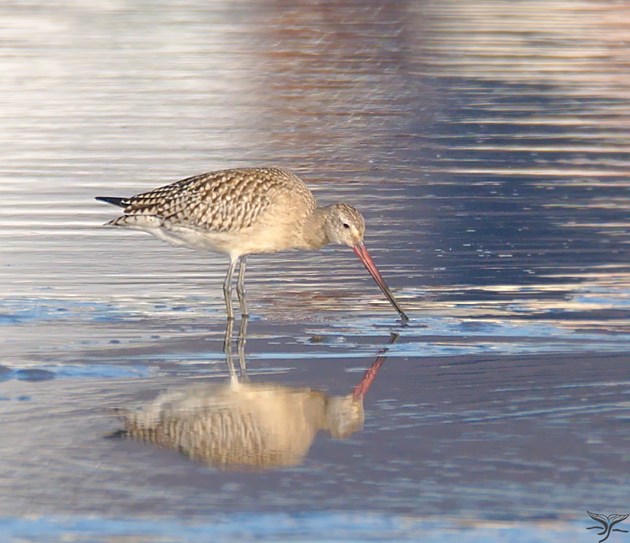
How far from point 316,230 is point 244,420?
127 inches

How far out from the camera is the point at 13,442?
7.04m

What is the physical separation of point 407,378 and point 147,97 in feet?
43.1

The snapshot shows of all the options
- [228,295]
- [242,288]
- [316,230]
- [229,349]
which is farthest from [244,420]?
[316,230]

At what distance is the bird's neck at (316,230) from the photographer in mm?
10508

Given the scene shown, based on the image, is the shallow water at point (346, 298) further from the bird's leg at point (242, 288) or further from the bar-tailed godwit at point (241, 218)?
the bar-tailed godwit at point (241, 218)

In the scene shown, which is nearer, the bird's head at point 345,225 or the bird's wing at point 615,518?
the bird's wing at point 615,518

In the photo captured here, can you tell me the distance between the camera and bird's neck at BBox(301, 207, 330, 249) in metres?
10.5

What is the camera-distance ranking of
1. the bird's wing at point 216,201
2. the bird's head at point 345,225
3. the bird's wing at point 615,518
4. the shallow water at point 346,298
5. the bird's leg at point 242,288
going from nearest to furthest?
the bird's wing at point 615,518 < the shallow water at point 346,298 < the bird's leg at point 242,288 < the bird's head at point 345,225 < the bird's wing at point 216,201

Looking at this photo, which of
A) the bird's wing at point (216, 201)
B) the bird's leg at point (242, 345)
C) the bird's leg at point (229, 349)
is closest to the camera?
the bird's leg at point (229, 349)

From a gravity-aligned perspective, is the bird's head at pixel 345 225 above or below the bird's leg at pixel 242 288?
above

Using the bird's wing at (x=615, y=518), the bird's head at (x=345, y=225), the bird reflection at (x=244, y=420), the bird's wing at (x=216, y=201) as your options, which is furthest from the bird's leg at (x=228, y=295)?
the bird's wing at (x=615, y=518)

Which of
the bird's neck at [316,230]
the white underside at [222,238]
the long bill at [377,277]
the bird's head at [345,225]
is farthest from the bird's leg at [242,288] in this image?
the long bill at [377,277]

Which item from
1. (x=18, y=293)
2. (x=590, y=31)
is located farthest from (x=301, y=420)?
(x=590, y=31)

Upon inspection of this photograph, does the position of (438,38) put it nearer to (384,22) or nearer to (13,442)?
(384,22)
